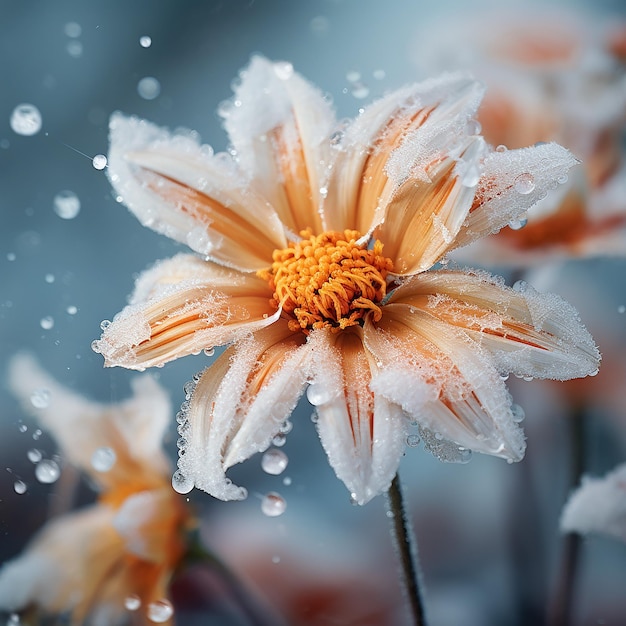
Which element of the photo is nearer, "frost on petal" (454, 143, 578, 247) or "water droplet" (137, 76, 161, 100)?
"frost on petal" (454, 143, 578, 247)

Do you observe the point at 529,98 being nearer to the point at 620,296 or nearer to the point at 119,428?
the point at 620,296

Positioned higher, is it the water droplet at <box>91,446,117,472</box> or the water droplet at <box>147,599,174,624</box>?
the water droplet at <box>91,446,117,472</box>

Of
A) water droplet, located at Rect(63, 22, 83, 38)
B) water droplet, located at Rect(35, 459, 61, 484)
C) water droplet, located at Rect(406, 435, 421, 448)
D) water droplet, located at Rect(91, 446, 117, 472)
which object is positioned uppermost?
water droplet, located at Rect(63, 22, 83, 38)

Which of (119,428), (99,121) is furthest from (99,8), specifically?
(119,428)

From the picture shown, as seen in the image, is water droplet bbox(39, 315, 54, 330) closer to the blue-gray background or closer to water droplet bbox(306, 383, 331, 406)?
the blue-gray background

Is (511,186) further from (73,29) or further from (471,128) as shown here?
(73,29)

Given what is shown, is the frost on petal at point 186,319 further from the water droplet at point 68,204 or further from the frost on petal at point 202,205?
the water droplet at point 68,204

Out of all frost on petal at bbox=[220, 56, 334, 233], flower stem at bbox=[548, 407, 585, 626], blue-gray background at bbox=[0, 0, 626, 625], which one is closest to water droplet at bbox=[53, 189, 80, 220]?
blue-gray background at bbox=[0, 0, 626, 625]

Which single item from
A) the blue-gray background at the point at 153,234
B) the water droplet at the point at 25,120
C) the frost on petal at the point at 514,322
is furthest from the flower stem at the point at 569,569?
the water droplet at the point at 25,120

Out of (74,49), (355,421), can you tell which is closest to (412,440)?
(355,421)
